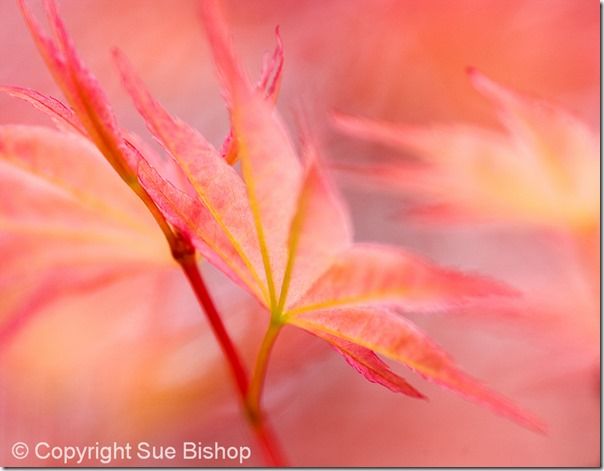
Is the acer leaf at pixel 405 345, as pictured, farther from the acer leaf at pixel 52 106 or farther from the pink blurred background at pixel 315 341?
the pink blurred background at pixel 315 341

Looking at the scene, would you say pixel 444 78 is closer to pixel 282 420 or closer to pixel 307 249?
pixel 282 420

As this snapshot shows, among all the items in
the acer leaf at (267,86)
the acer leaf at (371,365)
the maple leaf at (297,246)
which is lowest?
the acer leaf at (371,365)

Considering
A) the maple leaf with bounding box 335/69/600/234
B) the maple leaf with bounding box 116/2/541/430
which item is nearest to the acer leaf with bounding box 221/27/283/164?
the maple leaf with bounding box 116/2/541/430

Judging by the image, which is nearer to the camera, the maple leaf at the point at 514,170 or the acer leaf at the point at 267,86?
the acer leaf at the point at 267,86

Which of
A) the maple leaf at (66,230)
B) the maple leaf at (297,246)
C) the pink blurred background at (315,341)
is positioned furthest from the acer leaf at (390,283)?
the pink blurred background at (315,341)

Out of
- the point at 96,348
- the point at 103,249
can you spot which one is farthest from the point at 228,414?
the point at 103,249

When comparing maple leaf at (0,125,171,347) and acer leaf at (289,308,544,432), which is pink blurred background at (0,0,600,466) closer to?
maple leaf at (0,125,171,347)
